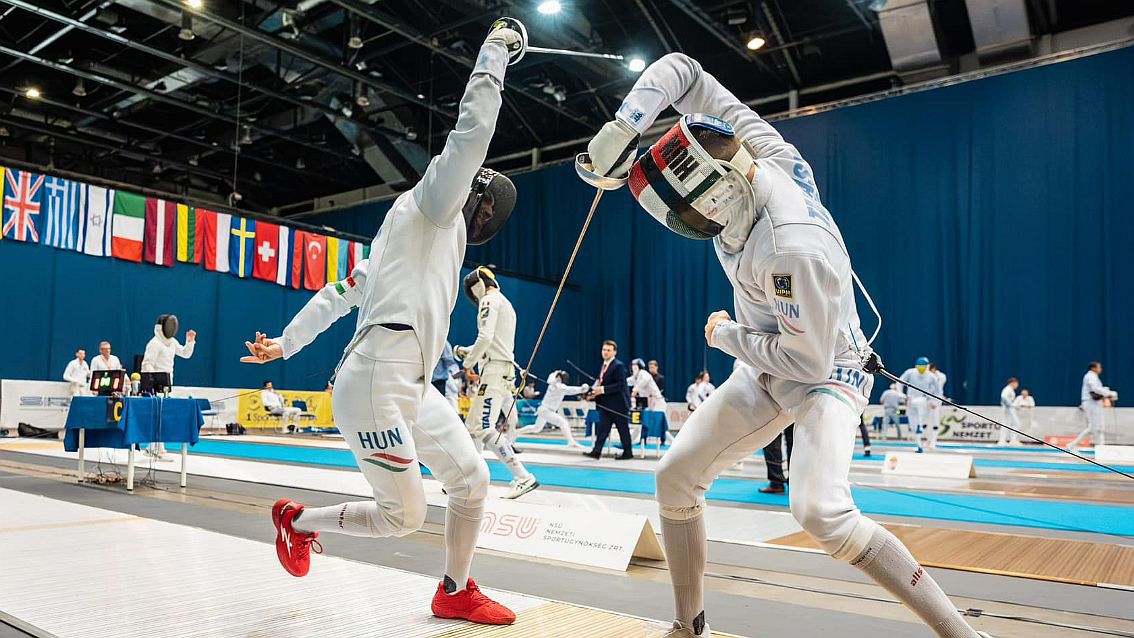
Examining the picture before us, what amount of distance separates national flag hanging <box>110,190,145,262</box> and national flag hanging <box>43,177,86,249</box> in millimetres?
505

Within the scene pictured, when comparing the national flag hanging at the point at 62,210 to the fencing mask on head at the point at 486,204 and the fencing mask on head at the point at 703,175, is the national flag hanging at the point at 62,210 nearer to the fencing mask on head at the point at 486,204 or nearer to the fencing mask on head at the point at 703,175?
the fencing mask on head at the point at 486,204

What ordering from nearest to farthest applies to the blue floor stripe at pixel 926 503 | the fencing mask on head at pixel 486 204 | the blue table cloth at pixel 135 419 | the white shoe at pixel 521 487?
the fencing mask on head at pixel 486 204, the blue floor stripe at pixel 926 503, the white shoe at pixel 521 487, the blue table cloth at pixel 135 419

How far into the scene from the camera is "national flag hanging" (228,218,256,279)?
46.9ft

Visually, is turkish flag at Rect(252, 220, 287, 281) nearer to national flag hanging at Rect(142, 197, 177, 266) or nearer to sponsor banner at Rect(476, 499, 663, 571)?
national flag hanging at Rect(142, 197, 177, 266)

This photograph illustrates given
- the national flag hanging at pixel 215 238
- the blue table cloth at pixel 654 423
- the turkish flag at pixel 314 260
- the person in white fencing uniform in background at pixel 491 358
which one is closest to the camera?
the person in white fencing uniform in background at pixel 491 358

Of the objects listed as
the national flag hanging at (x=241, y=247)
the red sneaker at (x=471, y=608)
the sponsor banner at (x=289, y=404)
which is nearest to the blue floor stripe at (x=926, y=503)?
the red sneaker at (x=471, y=608)

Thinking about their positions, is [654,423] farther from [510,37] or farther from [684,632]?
[510,37]

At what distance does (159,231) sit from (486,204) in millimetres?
12704

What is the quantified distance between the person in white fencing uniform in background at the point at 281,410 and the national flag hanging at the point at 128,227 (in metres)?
3.07

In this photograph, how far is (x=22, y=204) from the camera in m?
11.8

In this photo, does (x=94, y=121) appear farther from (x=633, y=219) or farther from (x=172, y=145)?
(x=633, y=219)

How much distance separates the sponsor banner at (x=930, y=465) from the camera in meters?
7.46

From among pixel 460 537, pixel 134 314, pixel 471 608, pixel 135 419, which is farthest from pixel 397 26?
pixel 471 608

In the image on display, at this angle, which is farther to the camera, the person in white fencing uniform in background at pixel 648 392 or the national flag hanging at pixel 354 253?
the national flag hanging at pixel 354 253
